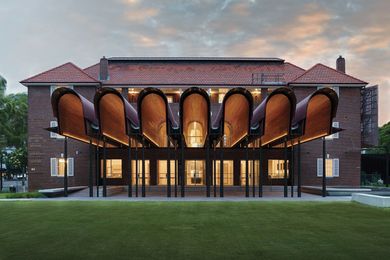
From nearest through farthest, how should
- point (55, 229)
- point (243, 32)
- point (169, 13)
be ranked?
1. point (55, 229)
2. point (169, 13)
3. point (243, 32)

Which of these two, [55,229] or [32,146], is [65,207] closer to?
[55,229]

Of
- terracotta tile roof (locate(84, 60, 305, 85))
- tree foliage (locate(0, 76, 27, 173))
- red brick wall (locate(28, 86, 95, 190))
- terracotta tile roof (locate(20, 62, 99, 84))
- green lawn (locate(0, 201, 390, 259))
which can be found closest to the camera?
green lawn (locate(0, 201, 390, 259))

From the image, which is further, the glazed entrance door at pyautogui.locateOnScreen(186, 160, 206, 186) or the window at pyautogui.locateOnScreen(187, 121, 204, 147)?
the window at pyautogui.locateOnScreen(187, 121, 204, 147)

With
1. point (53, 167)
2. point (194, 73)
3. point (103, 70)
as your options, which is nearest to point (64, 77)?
point (103, 70)

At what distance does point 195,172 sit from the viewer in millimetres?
36906

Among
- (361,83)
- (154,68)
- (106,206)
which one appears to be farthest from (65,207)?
(361,83)

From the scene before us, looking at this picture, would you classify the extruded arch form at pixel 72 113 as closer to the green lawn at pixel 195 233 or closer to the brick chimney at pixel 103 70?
the green lawn at pixel 195 233

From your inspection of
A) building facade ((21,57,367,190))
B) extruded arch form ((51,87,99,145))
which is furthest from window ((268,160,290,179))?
extruded arch form ((51,87,99,145))

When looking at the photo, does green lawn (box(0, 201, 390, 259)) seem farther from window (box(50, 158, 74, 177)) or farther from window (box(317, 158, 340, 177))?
window (box(317, 158, 340, 177))

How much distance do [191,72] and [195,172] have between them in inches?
424

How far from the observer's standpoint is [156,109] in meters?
28.1

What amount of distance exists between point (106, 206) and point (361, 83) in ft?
90.8

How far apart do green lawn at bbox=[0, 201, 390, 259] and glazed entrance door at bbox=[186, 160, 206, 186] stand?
18356 millimetres

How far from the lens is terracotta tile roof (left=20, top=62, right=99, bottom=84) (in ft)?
120
